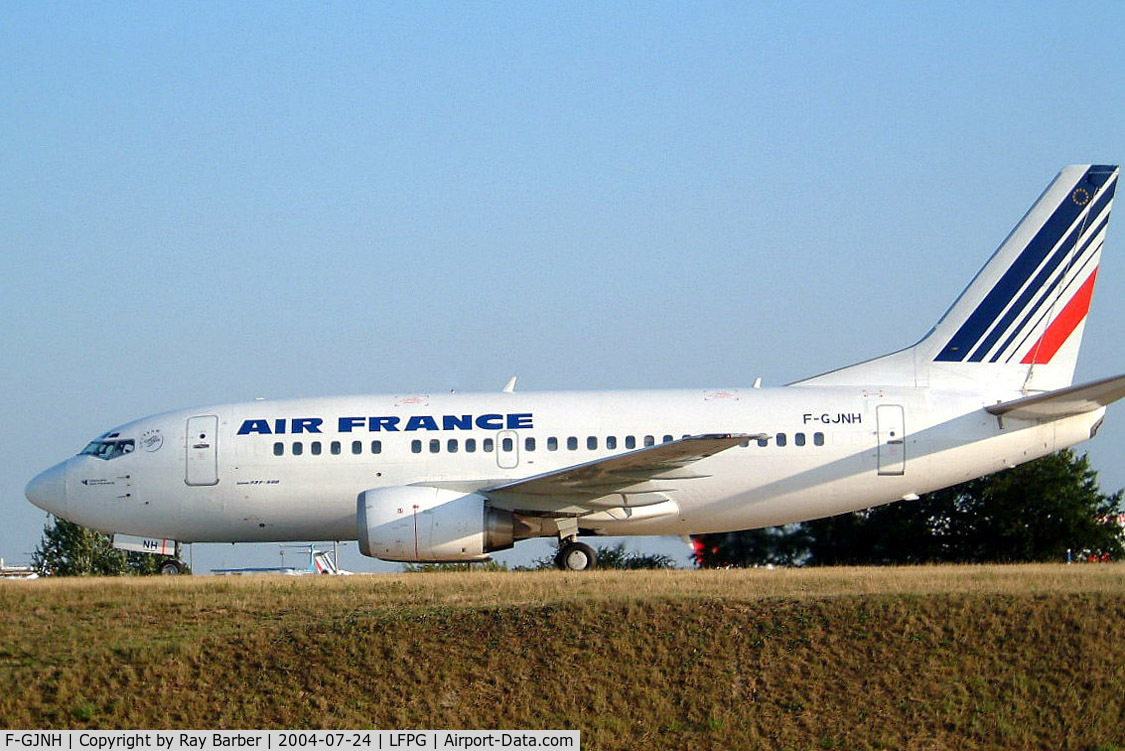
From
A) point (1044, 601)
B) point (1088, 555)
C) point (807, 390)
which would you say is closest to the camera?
point (1044, 601)

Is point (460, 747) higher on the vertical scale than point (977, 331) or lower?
lower

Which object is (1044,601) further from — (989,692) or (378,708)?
(378,708)

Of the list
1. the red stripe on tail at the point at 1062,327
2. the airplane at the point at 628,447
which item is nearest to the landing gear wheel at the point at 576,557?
the airplane at the point at 628,447

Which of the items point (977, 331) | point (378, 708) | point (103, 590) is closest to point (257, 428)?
point (103, 590)

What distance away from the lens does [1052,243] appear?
2825 centimetres

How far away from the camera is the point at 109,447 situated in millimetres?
28734

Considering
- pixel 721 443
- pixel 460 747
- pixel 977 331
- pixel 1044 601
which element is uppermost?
pixel 977 331

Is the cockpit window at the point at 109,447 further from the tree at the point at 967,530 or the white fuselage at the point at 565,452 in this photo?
the tree at the point at 967,530

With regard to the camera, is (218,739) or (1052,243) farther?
(1052,243)

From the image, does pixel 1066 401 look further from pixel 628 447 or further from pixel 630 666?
pixel 630 666

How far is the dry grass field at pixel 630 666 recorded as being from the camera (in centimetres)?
1767

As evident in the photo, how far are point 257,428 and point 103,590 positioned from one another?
5553 millimetres

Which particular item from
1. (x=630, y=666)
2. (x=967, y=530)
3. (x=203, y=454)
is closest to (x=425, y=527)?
(x=203, y=454)

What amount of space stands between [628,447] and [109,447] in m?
9.84
